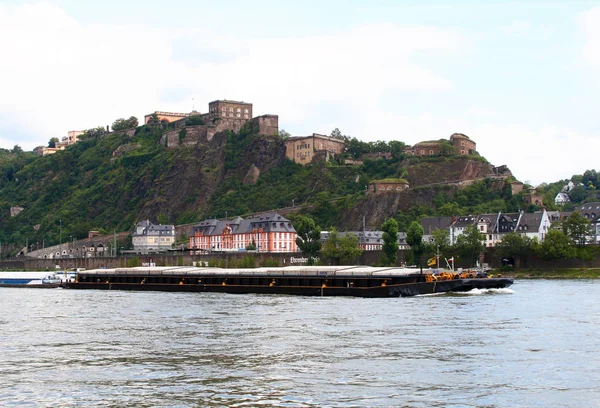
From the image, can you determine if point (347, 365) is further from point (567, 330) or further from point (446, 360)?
point (567, 330)

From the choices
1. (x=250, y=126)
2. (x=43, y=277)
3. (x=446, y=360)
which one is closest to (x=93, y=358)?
(x=446, y=360)

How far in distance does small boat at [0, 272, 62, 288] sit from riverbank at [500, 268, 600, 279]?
186 ft

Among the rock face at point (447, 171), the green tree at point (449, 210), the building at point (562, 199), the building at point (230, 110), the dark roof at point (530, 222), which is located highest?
the building at point (230, 110)

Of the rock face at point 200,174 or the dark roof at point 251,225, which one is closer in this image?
the dark roof at point 251,225

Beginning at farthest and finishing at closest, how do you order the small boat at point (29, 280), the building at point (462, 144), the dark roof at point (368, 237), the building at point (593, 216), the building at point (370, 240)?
the building at point (462, 144) → the dark roof at point (368, 237) → the building at point (370, 240) → the building at point (593, 216) → the small boat at point (29, 280)

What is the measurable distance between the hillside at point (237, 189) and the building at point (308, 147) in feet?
5.81

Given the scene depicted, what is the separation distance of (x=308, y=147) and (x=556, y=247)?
266ft

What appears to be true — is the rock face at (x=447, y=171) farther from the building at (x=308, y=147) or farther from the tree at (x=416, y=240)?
the tree at (x=416, y=240)

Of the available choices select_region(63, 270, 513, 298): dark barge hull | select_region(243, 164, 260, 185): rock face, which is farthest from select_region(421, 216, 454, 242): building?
select_region(243, 164, 260, 185): rock face

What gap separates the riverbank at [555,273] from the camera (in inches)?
3844

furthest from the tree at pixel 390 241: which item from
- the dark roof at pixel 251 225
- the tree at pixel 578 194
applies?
the tree at pixel 578 194

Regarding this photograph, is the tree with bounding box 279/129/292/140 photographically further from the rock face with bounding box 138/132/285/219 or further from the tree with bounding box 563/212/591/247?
the tree with bounding box 563/212/591/247

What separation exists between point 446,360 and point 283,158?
148051mm

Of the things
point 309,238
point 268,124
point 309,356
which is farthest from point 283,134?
point 309,356
